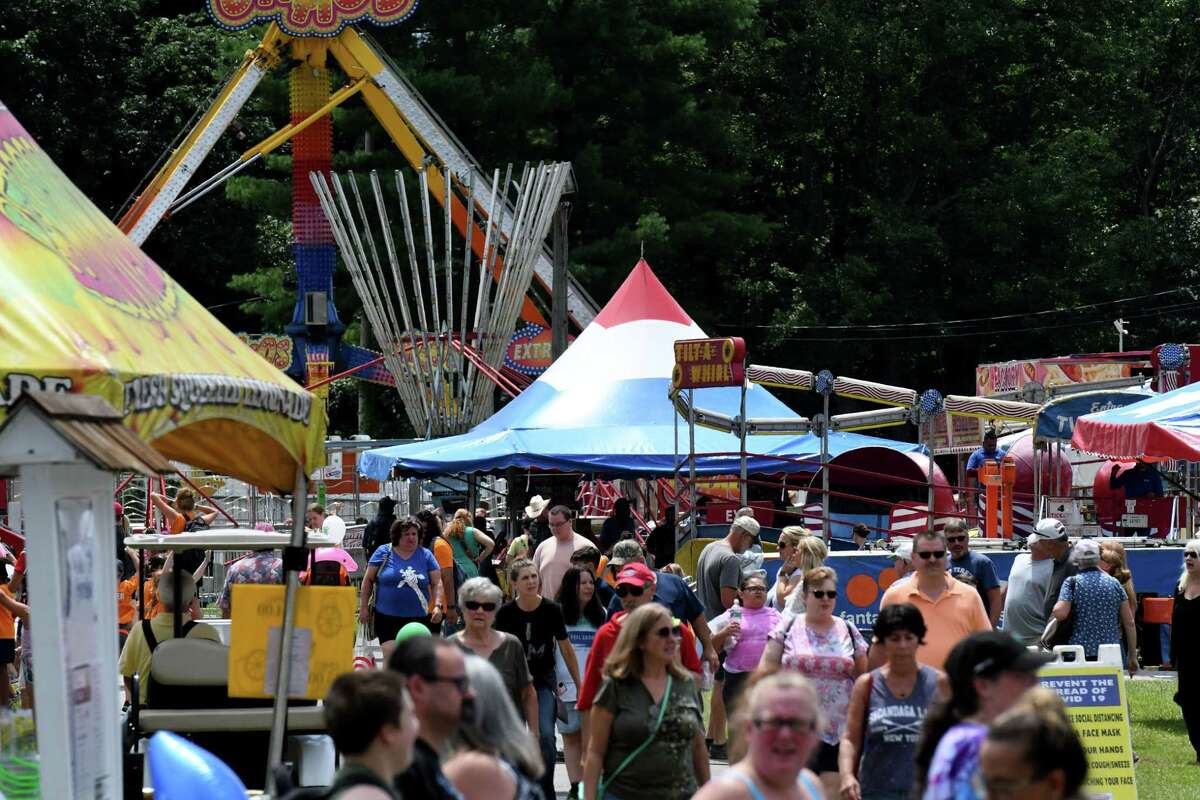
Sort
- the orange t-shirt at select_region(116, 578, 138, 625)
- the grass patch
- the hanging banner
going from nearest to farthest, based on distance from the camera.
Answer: the grass patch < the orange t-shirt at select_region(116, 578, 138, 625) < the hanging banner

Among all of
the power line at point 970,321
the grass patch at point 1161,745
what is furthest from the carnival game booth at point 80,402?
the power line at point 970,321

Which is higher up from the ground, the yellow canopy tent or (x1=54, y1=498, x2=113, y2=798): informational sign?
the yellow canopy tent

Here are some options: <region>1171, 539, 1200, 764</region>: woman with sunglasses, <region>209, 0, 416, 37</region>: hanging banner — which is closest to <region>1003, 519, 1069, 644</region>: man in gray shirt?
<region>1171, 539, 1200, 764</region>: woman with sunglasses

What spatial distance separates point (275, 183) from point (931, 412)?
23.9 meters

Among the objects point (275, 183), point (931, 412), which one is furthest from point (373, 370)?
point (931, 412)

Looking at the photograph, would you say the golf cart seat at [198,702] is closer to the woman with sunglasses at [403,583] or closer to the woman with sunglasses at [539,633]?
the woman with sunglasses at [539,633]

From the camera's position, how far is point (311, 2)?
34938 millimetres

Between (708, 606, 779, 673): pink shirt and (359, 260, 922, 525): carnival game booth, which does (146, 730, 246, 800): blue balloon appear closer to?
(708, 606, 779, 673): pink shirt

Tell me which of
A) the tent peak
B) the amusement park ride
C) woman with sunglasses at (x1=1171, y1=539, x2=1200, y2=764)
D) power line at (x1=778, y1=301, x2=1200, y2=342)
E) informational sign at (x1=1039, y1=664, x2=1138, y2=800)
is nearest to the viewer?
informational sign at (x1=1039, y1=664, x2=1138, y2=800)

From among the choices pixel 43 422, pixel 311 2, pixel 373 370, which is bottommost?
pixel 43 422

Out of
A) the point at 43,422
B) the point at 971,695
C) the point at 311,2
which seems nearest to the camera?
the point at 971,695

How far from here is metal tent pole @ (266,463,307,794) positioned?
876cm

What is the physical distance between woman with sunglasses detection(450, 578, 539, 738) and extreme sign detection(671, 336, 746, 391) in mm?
10252

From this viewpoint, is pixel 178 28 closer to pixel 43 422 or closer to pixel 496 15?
pixel 496 15
